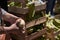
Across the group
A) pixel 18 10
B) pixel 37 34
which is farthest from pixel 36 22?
pixel 18 10

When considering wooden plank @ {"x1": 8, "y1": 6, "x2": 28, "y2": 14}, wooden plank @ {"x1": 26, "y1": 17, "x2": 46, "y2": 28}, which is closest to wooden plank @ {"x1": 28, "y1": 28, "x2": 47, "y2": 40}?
wooden plank @ {"x1": 26, "y1": 17, "x2": 46, "y2": 28}

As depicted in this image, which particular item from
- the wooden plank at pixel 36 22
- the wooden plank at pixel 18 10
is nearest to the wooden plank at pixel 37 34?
the wooden plank at pixel 36 22

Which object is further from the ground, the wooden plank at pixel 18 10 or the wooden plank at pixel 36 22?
the wooden plank at pixel 18 10

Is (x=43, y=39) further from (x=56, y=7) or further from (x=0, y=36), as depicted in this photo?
(x=56, y=7)

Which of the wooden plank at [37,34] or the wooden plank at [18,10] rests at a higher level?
the wooden plank at [18,10]

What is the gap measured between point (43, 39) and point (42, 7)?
1.52 ft

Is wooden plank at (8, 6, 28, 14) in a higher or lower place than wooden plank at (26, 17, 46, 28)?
higher

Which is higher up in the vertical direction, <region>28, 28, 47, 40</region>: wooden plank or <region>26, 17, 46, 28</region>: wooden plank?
<region>26, 17, 46, 28</region>: wooden plank

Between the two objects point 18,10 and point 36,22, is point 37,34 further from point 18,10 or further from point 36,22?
point 18,10

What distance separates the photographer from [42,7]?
9.75 feet

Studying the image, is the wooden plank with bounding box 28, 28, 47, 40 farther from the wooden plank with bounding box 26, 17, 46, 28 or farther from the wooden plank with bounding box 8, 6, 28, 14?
the wooden plank with bounding box 8, 6, 28, 14

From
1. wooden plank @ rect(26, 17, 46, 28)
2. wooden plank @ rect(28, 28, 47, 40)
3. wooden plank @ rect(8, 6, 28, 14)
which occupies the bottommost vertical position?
wooden plank @ rect(28, 28, 47, 40)

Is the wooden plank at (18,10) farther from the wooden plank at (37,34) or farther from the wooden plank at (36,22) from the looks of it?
the wooden plank at (37,34)

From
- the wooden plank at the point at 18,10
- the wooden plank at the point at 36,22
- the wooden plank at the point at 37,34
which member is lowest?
the wooden plank at the point at 37,34
